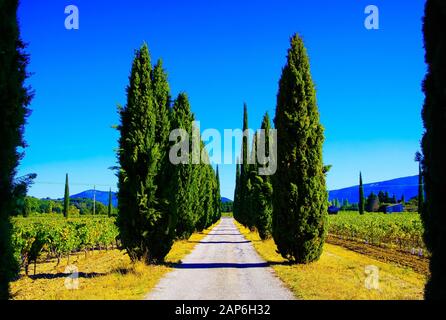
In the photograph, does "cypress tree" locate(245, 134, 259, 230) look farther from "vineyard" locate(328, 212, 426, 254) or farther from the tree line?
the tree line

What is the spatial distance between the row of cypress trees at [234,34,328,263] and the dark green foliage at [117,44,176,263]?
4.57m

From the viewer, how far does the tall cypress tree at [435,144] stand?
6.21 meters

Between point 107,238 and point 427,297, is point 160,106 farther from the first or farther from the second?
point 107,238

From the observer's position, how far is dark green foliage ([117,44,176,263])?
14.1 metres

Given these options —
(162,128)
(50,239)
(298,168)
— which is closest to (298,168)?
(298,168)

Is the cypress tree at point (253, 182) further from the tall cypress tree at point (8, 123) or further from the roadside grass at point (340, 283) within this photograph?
the tall cypress tree at point (8, 123)

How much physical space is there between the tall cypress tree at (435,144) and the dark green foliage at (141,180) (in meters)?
9.73

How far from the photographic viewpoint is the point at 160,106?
1589 centimetres

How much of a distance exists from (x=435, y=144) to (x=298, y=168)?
901 centimetres

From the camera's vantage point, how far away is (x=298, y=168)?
15.3 metres

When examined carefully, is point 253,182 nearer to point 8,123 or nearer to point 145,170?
point 145,170

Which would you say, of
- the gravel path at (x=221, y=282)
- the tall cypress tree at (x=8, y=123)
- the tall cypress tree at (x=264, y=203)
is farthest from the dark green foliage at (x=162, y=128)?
the tall cypress tree at (x=264, y=203)

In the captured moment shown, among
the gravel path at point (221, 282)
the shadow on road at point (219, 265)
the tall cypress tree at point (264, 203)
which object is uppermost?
the tall cypress tree at point (264, 203)
